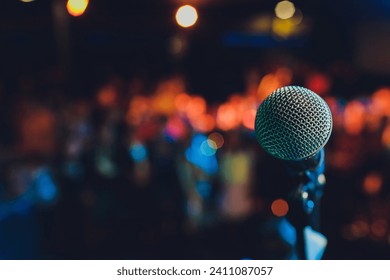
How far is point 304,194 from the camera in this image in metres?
1.18

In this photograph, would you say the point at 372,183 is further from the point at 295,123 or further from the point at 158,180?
the point at 295,123

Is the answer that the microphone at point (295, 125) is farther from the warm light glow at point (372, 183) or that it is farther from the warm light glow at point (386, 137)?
the warm light glow at point (386, 137)

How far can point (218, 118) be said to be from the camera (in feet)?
20.4

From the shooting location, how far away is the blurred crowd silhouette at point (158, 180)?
146 inches

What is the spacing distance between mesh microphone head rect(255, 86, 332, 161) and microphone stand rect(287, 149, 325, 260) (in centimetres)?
9

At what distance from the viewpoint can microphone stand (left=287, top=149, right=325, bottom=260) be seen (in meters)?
1.16

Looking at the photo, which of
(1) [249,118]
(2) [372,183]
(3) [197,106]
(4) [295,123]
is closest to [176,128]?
(1) [249,118]

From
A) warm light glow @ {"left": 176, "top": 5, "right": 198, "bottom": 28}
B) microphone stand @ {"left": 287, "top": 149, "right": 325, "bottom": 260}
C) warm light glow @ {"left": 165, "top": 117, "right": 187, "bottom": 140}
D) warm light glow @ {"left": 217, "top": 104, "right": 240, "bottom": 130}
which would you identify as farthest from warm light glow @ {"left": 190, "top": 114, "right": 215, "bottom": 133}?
microphone stand @ {"left": 287, "top": 149, "right": 325, "bottom": 260}

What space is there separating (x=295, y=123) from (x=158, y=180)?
122 inches

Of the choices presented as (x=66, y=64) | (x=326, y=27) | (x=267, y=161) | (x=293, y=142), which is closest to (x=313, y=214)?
(x=293, y=142)

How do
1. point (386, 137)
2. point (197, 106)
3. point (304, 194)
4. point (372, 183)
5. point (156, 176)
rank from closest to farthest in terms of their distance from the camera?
point (304, 194) < point (372, 183) < point (386, 137) < point (156, 176) < point (197, 106)

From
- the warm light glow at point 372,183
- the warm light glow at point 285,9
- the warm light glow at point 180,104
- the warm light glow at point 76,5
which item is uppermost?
the warm light glow at point 285,9

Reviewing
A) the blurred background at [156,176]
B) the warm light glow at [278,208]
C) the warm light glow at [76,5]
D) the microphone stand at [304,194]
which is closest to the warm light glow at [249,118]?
the blurred background at [156,176]

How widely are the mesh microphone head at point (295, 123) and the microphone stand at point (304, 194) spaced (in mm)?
85
